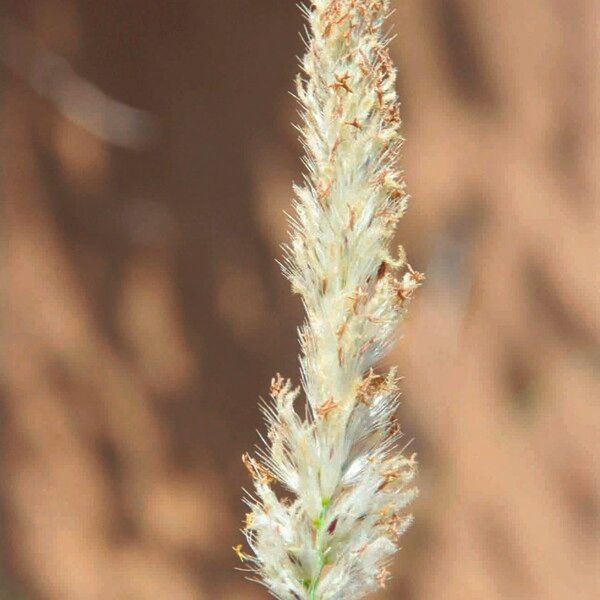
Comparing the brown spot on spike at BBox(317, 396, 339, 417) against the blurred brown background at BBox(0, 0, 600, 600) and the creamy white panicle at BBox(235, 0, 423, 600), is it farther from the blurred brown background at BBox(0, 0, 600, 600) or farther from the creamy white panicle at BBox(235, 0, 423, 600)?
the blurred brown background at BBox(0, 0, 600, 600)

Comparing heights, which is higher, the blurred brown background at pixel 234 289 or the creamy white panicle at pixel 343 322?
the blurred brown background at pixel 234 289

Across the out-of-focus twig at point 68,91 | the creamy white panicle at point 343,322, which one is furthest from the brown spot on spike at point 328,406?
the out-of-focus twig at point 68,91

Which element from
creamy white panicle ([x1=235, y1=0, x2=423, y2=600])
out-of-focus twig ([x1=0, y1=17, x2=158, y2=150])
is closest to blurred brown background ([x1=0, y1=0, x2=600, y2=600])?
out-of-focus twig ([x1=0, y1=17, x2=158, y2=150])

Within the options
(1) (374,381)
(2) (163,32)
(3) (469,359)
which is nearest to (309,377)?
(1) (374,381)

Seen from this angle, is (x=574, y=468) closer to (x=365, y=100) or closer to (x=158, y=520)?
(x=158, y=520)

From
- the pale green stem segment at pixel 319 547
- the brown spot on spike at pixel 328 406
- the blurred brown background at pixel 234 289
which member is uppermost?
the blurred brown background at pixel 234 289

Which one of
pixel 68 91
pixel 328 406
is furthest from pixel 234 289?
pixel 328 406

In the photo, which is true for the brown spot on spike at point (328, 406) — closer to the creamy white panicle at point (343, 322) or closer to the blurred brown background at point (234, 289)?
the creamy white panicle at point (343, 322)

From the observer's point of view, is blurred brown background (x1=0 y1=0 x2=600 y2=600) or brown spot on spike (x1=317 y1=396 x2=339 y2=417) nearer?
brown spot on spike (x1=317 y1=396 x2=339 y2=417)
